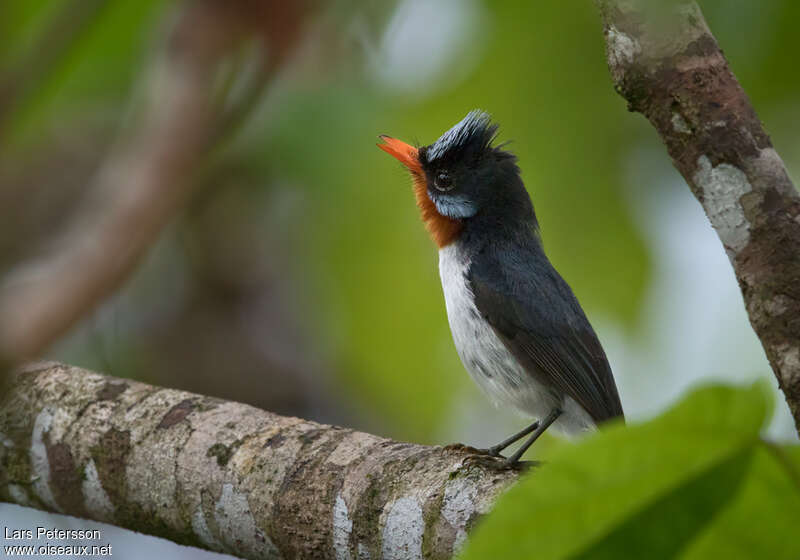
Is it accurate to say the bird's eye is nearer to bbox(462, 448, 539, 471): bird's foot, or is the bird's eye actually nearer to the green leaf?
bbox(462, 448, 539, 471): bird's foot

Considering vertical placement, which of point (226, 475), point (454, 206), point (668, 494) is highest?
point (454, 206)

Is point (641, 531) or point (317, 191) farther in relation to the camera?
point (317, 191)

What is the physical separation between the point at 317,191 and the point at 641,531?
2.15m

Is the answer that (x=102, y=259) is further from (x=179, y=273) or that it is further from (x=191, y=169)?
(x=179, y=273)

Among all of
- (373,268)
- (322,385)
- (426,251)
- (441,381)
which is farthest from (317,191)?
(322,385)

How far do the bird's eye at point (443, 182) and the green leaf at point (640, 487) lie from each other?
125 inches

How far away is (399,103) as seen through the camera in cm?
257

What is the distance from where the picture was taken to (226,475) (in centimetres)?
255

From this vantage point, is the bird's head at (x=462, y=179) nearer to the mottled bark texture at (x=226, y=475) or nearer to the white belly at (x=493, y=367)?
the white belly at (x=493, y=367)

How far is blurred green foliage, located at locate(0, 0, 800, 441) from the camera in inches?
53.8

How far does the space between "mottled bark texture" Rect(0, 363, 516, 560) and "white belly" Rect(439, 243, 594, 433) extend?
0.69 meters

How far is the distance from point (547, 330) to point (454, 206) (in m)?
0.78

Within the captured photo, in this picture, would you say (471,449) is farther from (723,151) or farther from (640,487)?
(640,487)

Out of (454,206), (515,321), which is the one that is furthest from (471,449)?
(454,206)
